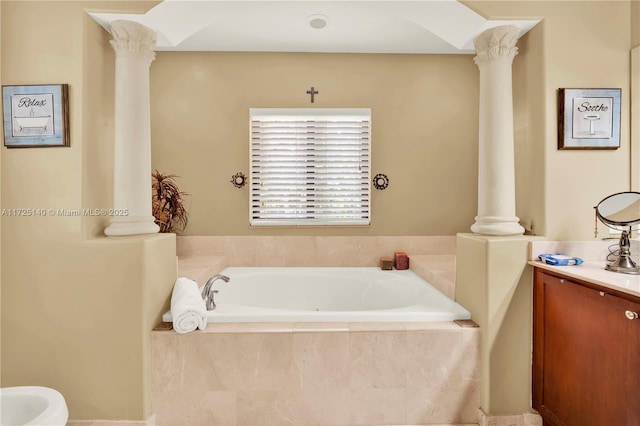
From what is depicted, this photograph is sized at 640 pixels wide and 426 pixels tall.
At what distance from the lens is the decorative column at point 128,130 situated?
1.84 meters

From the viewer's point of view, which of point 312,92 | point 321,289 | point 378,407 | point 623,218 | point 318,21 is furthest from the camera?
point 312,92

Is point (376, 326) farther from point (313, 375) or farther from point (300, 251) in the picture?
point (300, 251)

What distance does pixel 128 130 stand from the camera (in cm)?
184

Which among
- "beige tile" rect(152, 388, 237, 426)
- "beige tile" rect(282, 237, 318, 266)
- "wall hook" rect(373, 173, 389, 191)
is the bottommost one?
"beige tile" rect(152, 388, 237, 426)

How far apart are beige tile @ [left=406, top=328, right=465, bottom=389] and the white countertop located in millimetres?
633

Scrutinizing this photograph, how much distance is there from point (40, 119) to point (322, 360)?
1.95 metres

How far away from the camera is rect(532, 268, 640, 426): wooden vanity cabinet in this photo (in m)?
1.27

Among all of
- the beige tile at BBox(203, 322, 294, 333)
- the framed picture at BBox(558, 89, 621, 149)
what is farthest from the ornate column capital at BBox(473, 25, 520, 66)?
the beige tile at BBox(203, 322, 294, 333)

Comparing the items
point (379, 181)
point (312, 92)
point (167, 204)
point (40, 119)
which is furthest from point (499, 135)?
point (167, 204)

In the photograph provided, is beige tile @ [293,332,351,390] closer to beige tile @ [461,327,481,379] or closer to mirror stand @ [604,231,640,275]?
beige tile @ [461,327,481,379]

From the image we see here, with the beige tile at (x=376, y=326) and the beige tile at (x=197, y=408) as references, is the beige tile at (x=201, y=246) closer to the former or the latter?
the beige tile at (x=197, y=408)

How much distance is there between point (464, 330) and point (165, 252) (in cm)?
174

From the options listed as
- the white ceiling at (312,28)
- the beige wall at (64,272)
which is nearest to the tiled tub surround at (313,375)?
the beige wall at (64,272)

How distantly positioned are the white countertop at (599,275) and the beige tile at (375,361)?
0.88m
